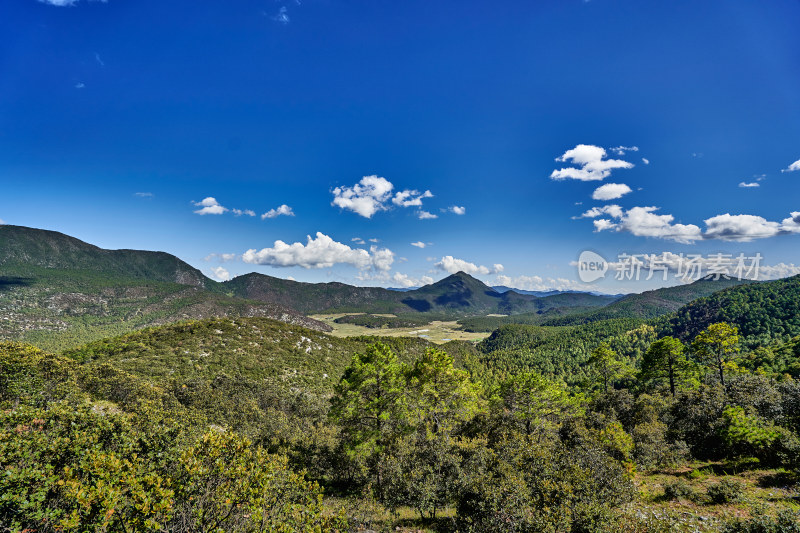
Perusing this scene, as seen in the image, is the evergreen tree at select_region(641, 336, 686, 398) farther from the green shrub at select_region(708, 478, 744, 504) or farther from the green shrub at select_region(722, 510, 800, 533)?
the green shrub at select_region(722, 510, 800, 533)

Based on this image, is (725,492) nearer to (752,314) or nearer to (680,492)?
(680,492)

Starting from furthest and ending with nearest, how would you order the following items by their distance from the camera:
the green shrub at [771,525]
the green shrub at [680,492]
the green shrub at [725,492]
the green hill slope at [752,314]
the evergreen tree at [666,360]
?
the green hill slope at [752,314] < the evergreen tree at [666,360] < the green shrub at [680,492] < the green shrub at [725,492] < the green shrub at [771,525]

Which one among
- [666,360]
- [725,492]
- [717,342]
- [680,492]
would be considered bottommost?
[680,492]

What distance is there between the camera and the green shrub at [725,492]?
15.9 m

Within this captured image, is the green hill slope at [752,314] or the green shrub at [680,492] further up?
the green hill slope at [752,314]

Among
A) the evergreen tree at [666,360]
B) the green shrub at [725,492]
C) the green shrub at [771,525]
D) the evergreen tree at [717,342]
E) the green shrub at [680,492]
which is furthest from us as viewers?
the evergreen tree at [666,360]

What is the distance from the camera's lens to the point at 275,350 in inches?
4018

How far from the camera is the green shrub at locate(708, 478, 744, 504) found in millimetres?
15906

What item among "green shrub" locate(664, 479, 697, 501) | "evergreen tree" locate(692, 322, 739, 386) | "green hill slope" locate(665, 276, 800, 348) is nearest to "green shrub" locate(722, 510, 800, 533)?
"green shrub" locate(664, 479, 697, 501)

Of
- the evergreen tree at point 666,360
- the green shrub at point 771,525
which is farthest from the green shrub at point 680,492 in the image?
the evergreen tree at point 666,360

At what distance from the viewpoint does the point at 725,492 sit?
16.0 meters

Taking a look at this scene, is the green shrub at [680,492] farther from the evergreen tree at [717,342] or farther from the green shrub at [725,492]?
the evergreen tree at [717,342]

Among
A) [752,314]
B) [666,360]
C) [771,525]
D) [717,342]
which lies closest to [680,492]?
[771,525]

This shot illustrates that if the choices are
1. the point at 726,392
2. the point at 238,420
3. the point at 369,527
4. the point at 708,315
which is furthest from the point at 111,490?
the point at 708,315
